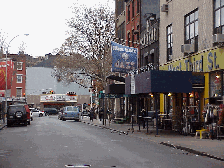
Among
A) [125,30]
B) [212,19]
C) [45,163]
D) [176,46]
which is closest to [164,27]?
[176,46]

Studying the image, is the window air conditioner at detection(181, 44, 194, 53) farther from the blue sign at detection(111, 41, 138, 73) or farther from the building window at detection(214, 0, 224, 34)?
the blue sign at detection(111, 41, 138, 73)

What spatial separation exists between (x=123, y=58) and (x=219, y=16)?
13.7m

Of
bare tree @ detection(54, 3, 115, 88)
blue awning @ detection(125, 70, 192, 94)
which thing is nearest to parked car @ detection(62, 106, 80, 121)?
bare tree @ detection(54, 3, 115, 88)

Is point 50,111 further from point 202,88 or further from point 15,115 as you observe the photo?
point 202,88

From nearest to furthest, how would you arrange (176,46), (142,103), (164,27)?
(176,46) → (164,27) → (142,103)

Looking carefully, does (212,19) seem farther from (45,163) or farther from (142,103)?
(142,103)

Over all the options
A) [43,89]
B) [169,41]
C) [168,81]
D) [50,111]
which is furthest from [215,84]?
[43,89]

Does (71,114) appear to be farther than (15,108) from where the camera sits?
Yes

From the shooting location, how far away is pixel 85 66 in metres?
53.0

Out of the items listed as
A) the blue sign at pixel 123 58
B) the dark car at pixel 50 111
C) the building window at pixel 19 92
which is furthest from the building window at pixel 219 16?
the building window at pixel 19 92

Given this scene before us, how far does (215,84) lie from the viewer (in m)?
24.4

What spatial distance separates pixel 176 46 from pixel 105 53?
2099 centimetres

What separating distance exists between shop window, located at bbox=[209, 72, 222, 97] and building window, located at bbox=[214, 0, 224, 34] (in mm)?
2274

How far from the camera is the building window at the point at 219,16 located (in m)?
23.3
